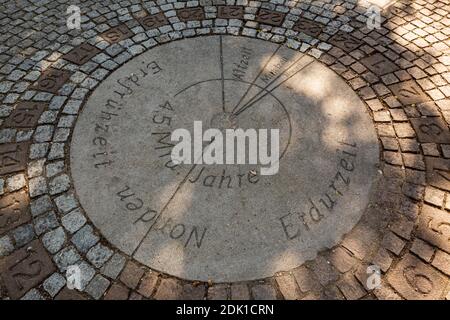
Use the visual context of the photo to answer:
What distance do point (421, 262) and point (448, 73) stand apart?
2808 mm

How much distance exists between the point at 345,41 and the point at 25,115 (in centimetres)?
437

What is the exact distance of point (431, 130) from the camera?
4199mm

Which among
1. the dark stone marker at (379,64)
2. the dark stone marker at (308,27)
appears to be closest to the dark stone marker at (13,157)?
the dark stone marker at (308,27)

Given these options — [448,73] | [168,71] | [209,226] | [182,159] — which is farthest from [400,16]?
[209,226]

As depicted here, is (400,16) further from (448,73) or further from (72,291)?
(72,291)

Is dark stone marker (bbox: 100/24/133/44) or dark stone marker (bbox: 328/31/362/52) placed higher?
dark stone marker (bbox: 328/31/362/52)

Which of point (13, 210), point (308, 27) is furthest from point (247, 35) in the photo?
point (13, 210)

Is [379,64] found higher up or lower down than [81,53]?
higher up

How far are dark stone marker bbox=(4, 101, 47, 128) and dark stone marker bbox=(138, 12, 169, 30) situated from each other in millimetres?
1980

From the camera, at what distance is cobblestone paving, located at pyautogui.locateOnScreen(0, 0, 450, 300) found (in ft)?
10.4

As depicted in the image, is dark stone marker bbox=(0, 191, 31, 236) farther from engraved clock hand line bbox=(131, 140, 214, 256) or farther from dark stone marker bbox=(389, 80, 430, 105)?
dark stone marker bbox=(389, 80, 430, 105)

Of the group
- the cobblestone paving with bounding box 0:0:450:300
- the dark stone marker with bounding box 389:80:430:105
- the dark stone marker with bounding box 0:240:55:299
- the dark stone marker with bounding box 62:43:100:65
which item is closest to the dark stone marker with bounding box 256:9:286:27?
the cobblestone paving with bounding box 0:0:450:300

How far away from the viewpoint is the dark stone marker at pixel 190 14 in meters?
5.60

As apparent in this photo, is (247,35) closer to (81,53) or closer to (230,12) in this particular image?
(230,12)
